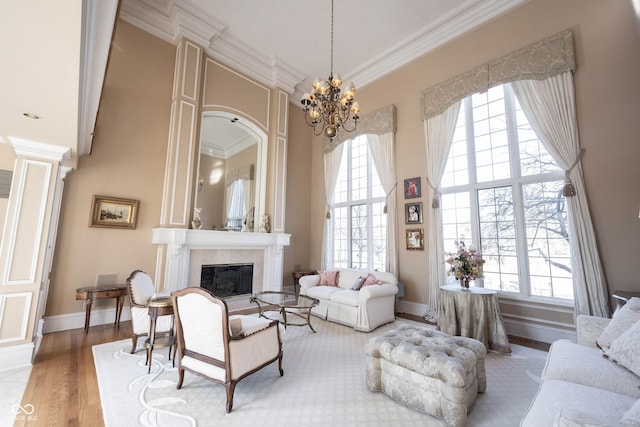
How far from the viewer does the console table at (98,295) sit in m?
3.97

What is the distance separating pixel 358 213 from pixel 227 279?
334 cm

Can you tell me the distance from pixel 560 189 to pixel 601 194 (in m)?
0.43

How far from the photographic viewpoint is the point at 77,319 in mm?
4188

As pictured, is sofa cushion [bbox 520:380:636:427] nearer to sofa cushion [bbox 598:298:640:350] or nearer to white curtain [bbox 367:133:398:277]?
sofa cushion [bbox 598:298:640:350]

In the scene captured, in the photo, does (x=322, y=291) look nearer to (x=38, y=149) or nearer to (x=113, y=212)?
(x=113, y=212)

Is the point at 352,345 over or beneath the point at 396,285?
beneath

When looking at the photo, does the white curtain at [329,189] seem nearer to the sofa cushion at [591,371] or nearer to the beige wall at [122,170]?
the beige wall at [122,170]

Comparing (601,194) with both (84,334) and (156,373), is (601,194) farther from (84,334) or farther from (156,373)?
(84,334)

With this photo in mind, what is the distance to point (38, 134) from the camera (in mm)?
2867

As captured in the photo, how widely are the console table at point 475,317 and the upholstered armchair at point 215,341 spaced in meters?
2.60

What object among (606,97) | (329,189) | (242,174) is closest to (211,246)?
(329,189)

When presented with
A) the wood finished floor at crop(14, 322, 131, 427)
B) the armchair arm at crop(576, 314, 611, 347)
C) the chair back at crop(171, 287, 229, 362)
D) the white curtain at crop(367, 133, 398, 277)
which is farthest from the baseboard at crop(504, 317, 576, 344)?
the wood finished floor at crop(14, 322, 131, 427)

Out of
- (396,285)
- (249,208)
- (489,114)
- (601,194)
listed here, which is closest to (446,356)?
(396,285)

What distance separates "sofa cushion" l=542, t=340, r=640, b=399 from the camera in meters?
1.68
